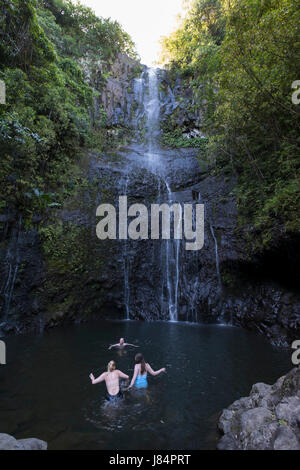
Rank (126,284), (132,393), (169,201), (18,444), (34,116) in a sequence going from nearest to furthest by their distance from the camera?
(18,444) → (132,393) → (34,116) → (126,284) → (169,201)

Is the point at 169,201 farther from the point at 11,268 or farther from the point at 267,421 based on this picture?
the point at 267,421

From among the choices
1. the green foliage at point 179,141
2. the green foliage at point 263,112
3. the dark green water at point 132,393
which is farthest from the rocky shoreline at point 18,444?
the green foliage at point 179,141

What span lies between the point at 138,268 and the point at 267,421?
386 inches

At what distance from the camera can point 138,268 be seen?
12.8 metres

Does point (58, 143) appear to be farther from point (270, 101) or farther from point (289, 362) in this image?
point (289, 362)

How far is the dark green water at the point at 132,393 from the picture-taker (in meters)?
3.79

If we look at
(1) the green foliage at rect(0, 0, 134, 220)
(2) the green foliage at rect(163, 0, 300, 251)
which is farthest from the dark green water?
(1) the green foliage at rect(0, 0, 134, 220)

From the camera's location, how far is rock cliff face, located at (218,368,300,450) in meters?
2.88

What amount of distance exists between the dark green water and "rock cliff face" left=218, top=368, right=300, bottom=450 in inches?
12.1

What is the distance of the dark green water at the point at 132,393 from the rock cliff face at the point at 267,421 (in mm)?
307

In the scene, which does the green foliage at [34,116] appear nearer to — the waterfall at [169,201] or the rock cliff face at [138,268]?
the rock cliff face at [138,268]

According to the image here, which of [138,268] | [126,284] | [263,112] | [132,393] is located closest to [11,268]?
[126,284]
